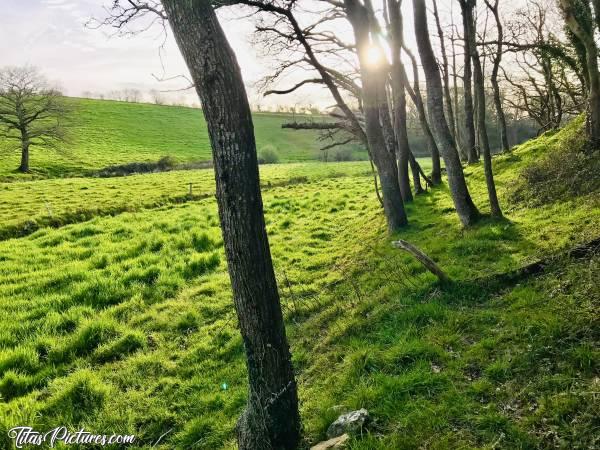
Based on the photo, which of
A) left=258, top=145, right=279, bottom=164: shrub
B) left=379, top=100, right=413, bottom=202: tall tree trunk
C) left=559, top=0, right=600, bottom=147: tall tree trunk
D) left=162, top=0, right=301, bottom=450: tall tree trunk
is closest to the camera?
left=162, top=0, right=301, bottom=450: tall tree trunk

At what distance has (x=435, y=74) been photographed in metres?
9.12

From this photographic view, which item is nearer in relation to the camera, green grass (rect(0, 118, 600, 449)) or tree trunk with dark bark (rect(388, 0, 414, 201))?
green grass (rect(0, 118, 600, 449))

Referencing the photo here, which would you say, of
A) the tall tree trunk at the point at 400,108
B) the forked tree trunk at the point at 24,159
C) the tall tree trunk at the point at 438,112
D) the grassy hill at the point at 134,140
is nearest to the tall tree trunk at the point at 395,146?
the tall tree trunk at the point at 400,108

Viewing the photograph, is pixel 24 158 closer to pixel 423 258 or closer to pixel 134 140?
pixel 134 140

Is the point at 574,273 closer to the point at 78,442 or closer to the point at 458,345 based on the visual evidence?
the point at 458,345

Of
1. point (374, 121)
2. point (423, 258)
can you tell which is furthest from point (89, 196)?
point (423, 258)

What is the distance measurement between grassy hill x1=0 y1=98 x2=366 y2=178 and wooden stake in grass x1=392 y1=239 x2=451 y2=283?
40412 mm

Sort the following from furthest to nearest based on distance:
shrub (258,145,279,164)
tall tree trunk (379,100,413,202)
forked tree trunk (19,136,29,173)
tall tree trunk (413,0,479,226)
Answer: shrub (258,145,279,164) → forked tree trunk (19,136,29,173) → tall tree trunk (379,100,413,202) → tall tree trunk (413,0,479,226)

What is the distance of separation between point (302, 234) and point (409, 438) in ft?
34.5

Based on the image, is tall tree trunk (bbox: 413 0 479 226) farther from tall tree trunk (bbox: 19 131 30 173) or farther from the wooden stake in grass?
tall tree trunk (bbox: 19 131 30 173)

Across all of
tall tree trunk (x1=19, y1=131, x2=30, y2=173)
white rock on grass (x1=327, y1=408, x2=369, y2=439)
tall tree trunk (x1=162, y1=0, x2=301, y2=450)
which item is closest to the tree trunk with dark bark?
tall tree trunk (x1=162, y1=0, x2=301, y2=450)

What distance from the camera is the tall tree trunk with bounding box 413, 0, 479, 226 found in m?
9.12

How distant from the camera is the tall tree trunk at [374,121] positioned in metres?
10.6

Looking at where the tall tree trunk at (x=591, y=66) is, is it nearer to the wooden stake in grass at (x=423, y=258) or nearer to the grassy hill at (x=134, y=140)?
the wooden stake in grass at (x=423, y=258)
